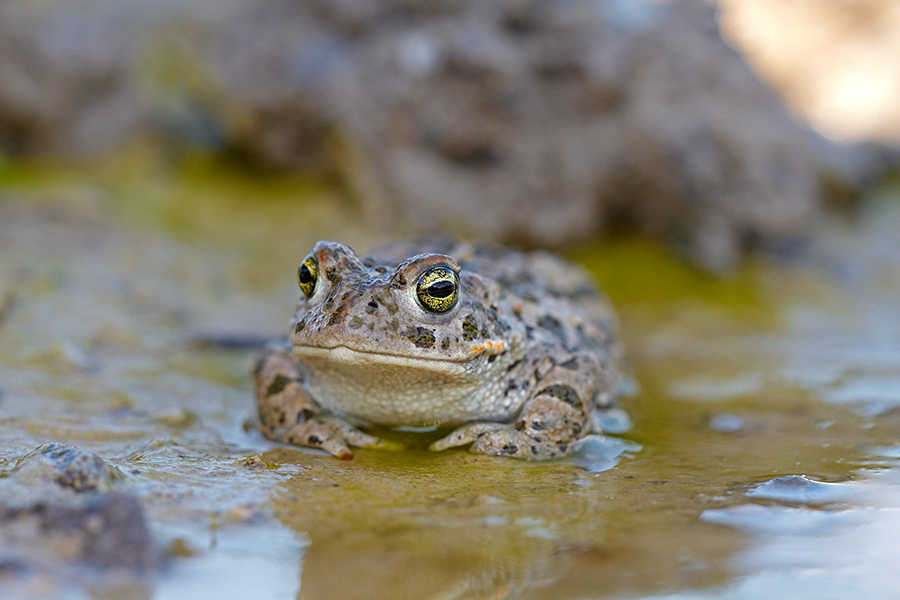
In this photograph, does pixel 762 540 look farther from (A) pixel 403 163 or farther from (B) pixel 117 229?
(B) pixel 117 229

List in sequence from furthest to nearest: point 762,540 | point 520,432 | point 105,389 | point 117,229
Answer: point 117,229 < point 105,389 < point 520,432 < point 762,540

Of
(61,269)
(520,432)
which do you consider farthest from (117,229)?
(520,432)

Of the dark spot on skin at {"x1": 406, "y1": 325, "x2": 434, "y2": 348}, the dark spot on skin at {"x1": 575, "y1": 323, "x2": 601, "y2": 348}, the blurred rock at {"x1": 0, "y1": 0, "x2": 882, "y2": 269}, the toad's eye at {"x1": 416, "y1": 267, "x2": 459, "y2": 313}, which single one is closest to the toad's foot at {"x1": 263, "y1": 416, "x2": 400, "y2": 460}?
the dark spot on skin at {"x1": 406, "y1": 325, "x2": 434, "y2": 348}

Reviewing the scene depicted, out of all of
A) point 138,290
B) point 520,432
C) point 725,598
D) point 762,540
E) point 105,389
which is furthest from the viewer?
point 138,290

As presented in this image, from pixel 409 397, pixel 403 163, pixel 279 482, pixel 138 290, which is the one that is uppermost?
pixel 403 163

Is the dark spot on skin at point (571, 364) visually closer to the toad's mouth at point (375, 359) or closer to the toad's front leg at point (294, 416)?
the toad's mouth at point (375, 359)

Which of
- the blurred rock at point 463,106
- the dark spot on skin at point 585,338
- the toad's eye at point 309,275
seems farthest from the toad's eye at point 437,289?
the blurred rock at point 463,106

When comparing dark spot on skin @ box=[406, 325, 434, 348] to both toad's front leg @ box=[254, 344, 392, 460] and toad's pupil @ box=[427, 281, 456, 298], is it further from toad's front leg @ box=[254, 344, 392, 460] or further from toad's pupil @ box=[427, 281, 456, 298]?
toad's front leg @ box=[254, 344, 392, 460]
